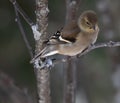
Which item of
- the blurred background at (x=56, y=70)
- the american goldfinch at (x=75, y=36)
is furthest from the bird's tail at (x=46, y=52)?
the blurred background at (x=56, y=70)

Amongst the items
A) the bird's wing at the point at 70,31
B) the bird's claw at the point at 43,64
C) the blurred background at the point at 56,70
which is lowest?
the blurred background at the point at 56,70

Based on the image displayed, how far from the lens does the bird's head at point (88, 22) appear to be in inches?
150

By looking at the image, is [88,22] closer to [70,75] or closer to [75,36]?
[75,36]

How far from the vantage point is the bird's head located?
381 centimetres

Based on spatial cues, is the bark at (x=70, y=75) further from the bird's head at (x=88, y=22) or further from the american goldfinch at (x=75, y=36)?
the bird's head at (x=88, y=22)

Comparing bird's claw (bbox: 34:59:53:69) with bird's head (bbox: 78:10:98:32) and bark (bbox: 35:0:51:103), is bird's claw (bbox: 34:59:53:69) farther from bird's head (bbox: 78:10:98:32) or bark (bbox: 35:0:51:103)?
bird's head (bbox: 78:10:98:32)

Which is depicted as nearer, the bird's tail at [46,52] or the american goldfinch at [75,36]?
the bird's tail at [46,52]

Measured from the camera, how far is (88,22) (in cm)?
392

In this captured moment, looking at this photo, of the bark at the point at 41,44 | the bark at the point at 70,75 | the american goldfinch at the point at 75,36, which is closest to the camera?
the bark at the point at 41,44

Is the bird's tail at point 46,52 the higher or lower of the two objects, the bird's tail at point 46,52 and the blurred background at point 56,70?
the higher

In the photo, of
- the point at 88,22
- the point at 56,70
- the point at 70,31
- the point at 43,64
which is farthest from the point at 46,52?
the point at 56,70

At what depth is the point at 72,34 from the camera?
12.4 feet

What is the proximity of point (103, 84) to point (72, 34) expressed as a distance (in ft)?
12.7

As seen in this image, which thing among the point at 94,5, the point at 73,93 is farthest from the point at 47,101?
the point at 94,5
